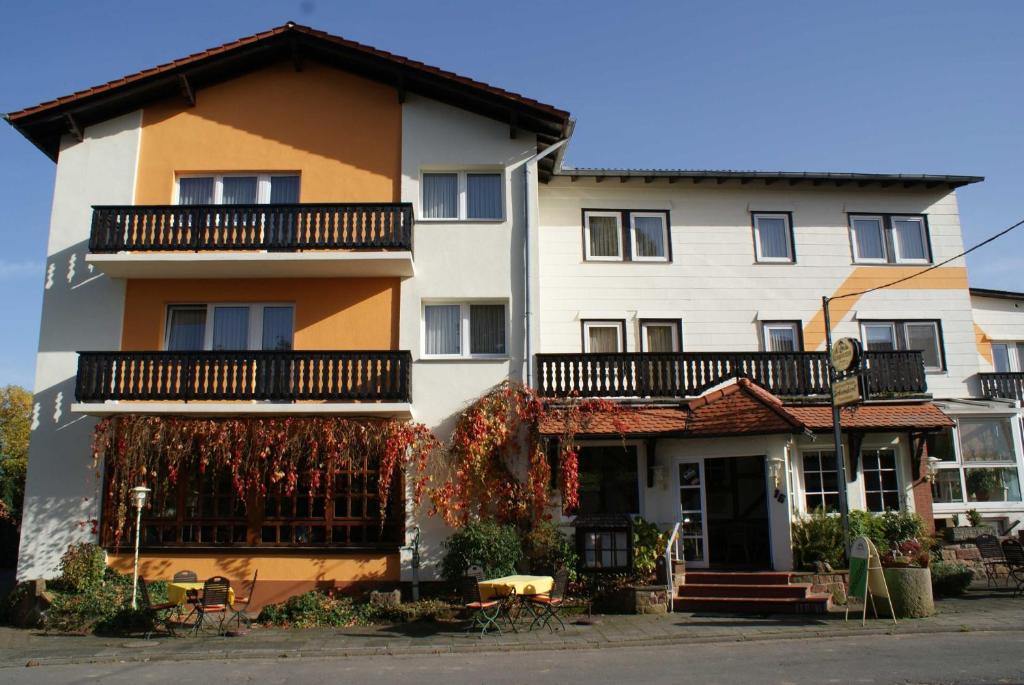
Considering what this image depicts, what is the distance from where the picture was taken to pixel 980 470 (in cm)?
1919

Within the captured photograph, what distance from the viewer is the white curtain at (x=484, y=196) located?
1778 cm

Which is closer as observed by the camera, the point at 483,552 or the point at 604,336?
the point at 483,552

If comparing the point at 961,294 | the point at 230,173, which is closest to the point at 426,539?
the point at 230,173

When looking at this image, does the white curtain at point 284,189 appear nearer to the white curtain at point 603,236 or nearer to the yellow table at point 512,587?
the white curtain at point 603,236

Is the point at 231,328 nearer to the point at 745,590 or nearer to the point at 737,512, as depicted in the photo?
the point at 737,512

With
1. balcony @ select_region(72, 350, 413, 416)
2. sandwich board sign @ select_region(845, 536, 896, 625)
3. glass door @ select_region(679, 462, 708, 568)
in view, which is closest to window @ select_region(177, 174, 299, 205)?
balcony @ select_region(72, 350, 413, 416)

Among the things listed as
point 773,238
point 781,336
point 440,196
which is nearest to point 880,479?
point 781,336

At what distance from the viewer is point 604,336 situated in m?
19.1

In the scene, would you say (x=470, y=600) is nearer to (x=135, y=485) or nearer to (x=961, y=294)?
(x=135, y=485)

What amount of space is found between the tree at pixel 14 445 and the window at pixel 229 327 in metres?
16.0

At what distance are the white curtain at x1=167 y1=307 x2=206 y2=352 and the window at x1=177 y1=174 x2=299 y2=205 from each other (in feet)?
7.89

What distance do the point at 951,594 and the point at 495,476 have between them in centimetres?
867

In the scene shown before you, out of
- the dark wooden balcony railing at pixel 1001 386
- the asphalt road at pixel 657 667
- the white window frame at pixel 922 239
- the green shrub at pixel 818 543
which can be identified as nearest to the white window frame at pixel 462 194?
the green shrub at pixel 818 543

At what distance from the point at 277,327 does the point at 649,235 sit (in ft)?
29.5
